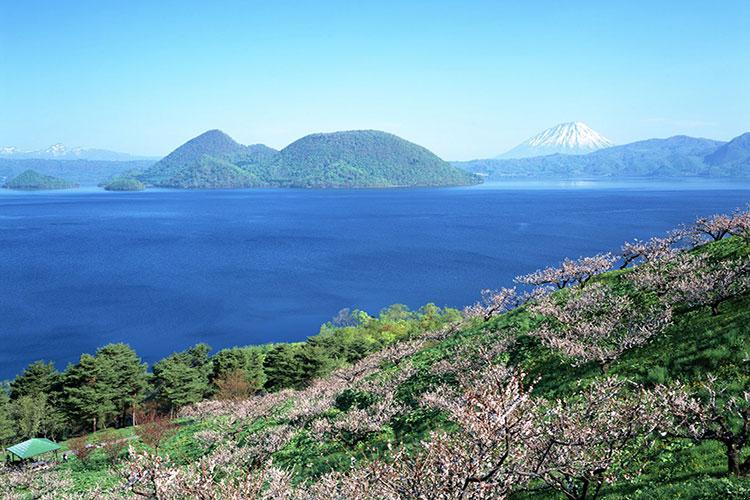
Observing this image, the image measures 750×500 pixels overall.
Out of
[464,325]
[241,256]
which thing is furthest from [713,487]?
[241,256]

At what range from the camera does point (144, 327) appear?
311 feet

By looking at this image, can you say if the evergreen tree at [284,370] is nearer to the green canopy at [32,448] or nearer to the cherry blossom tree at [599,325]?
the green canopy at [32,448]

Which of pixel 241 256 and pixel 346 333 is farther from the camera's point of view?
pixel 241 256

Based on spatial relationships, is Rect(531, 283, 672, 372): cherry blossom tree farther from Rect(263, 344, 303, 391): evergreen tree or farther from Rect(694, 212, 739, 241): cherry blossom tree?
Rect(263, 344, 303, 391): evergreen tree

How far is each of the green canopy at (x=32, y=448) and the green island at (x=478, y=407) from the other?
222 cm

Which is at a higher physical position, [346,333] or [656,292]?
[656,292]

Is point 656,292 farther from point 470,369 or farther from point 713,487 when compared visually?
point 713,487

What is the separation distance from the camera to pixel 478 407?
11.1 meters

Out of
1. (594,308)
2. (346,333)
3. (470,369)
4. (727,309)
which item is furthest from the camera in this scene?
(346,333)

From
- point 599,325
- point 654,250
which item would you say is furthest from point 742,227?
point 599,325

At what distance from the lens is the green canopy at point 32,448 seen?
1412 inches

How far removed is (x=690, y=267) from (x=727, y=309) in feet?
21.3

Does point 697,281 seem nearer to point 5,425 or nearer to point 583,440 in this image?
point 583,440

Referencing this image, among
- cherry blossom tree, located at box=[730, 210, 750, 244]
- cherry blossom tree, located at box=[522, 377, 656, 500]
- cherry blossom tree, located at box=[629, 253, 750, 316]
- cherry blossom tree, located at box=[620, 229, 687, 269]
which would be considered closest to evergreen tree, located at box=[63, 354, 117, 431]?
cherry blossom tree, located at box=[629, 253, 750, 316]
